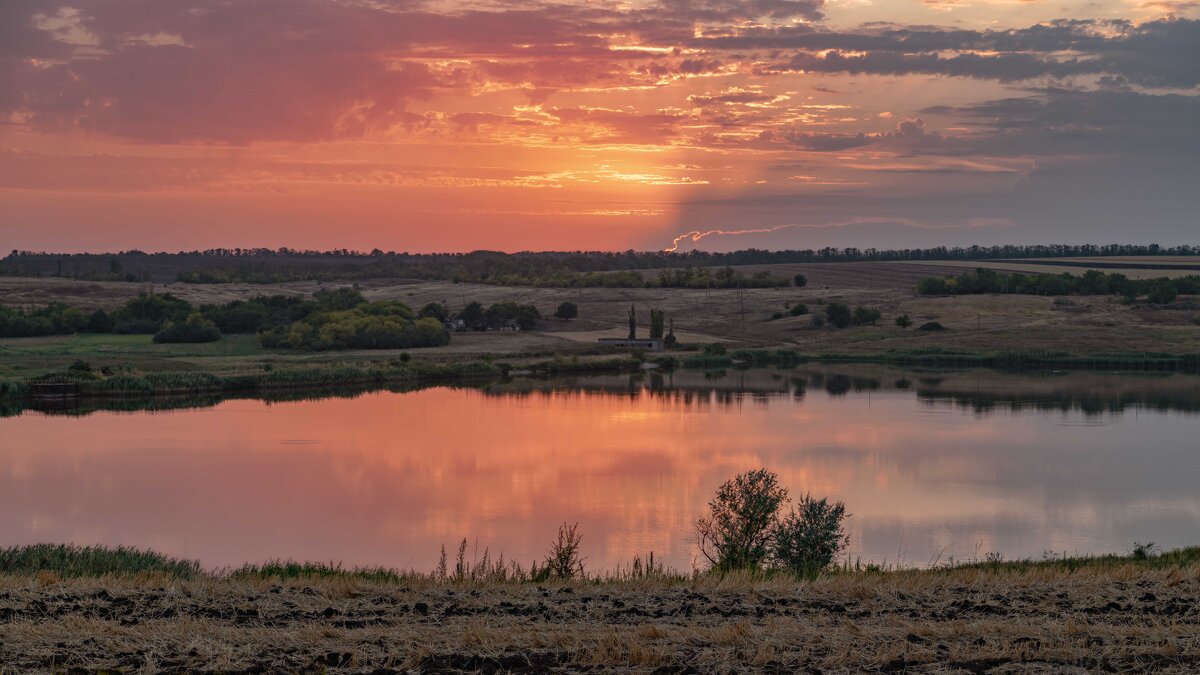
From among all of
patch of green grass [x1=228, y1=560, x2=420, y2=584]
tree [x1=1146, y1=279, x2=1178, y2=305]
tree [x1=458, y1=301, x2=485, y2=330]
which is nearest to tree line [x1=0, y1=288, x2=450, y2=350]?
tree [x1=458, y1=301, x2=485, y2=330]

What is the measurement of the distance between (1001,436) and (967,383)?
18.2 meters

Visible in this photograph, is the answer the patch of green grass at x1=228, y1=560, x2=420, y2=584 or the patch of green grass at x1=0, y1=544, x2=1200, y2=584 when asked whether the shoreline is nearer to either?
the patch of green grass at x1=0, y1=544, x2=1200, y2=584

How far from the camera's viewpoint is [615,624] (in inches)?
320

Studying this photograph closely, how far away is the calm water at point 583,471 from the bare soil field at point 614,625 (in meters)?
6.83

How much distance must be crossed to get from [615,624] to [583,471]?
17241 millimetres

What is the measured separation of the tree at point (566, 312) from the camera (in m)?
78.8

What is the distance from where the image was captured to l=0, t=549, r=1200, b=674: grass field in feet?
23.0

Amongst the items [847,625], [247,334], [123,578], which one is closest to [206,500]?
[123,578]

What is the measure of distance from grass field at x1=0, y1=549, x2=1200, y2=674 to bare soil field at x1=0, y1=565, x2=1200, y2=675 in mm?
16

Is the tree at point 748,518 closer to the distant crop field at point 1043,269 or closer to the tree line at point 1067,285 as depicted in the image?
the tree line at point 1067,285

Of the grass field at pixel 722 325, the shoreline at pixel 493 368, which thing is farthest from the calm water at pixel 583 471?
the grass field at pixel 722 325

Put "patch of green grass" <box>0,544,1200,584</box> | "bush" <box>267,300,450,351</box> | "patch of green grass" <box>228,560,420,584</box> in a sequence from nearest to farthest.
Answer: "patch of green grass" <box>228,560,420,584</box> < "patch of green grass" <box>0,544,1200,584</box> < "bush" <box>267,300,450,351</box>

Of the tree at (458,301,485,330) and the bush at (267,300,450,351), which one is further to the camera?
the tree at (458,301,485,330)

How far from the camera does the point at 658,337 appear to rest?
68688 millimetres
